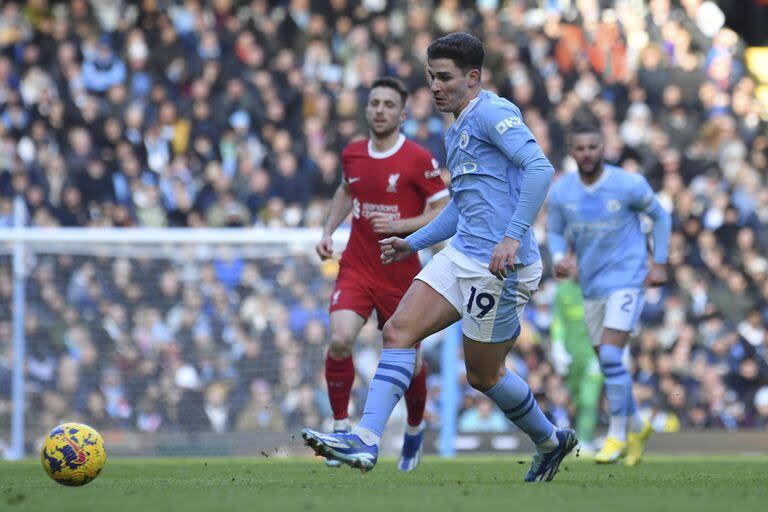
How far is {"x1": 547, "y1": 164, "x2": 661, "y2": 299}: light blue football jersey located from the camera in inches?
440

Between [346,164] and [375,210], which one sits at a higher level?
[346,164]

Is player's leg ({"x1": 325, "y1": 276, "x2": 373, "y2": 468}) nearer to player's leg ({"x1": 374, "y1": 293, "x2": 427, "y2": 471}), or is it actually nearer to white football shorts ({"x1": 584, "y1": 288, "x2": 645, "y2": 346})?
player's leg ({"x1": 374, "y1": 293, "x2": 427, "y2": 471})

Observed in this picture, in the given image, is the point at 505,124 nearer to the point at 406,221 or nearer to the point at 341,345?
the point at 406,221

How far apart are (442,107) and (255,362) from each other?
303 inches

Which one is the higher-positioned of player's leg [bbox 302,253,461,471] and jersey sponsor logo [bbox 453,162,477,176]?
jersey sponsor logo [bbox 453,162,477,176]

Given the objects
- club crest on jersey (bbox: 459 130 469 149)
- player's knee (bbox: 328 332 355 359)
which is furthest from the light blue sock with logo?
player's knee (bbox: 328 332 355 359)

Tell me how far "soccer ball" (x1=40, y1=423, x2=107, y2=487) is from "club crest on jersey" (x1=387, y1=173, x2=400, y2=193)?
3.10 m

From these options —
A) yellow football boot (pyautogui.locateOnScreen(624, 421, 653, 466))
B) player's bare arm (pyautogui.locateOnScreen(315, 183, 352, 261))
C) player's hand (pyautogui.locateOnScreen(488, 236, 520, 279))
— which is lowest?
yellow football boot (pyautogui.locateOnScreen(624, 421, 653, 466))

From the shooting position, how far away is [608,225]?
11.2 metres

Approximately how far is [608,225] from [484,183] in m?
3.75

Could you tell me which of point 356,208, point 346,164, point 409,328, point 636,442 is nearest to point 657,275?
point 636,442

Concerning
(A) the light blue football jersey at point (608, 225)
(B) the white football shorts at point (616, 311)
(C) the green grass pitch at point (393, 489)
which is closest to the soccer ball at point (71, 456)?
(C) the green grass pitch at point (393, 489)

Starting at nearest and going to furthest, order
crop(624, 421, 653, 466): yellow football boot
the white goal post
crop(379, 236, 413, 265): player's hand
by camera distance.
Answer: crop(379, 236, 413, 265): player's hand → crop(624, 421, 653, 466): yellow football boot → the white goal post

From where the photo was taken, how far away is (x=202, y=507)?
6.18 meters
